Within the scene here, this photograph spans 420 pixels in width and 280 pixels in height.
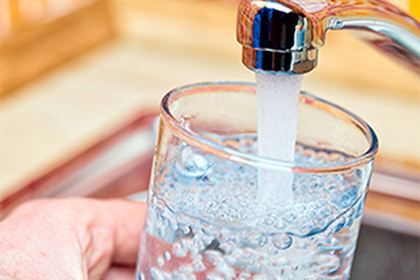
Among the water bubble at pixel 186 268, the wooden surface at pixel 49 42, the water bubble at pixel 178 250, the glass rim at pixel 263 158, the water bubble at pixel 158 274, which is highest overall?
the glass rim at pixel 263 158

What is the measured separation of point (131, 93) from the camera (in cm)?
100

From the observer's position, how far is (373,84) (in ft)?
3.49

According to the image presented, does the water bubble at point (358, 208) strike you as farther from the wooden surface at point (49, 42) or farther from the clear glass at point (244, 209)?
the wooden surface at point (49, 42)

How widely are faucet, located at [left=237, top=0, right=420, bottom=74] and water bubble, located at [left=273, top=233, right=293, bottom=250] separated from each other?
0.08 metres

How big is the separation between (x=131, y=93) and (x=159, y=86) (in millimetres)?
66

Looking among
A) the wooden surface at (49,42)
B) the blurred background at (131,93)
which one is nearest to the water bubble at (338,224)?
the blurred background at (131,93)

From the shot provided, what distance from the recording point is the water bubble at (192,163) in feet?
0.98

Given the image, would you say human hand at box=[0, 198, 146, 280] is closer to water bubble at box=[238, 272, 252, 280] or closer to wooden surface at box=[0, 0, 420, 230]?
water bubble at box=[238, 272, 252, 280]

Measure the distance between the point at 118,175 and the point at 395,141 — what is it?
1.46 feet

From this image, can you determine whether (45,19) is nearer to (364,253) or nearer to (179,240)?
(364,253)

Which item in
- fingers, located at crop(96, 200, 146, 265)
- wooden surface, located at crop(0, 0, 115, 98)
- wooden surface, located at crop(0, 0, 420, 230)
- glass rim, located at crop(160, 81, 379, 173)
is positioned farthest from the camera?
wooden surface, located at crop(0, 0, 115, 98)

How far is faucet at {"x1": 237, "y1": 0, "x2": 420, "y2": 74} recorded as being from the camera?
0.27 meters

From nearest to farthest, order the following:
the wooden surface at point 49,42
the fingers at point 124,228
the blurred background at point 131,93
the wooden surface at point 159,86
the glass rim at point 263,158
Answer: the glass rim at point 263,158 < the fingers at point 124,228 < the blurred background at point 131,93 < the wooden surface at point 159,86 < the wooden surface at point 49,42

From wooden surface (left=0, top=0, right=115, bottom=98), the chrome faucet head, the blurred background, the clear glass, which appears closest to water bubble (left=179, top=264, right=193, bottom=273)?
the clear glass
